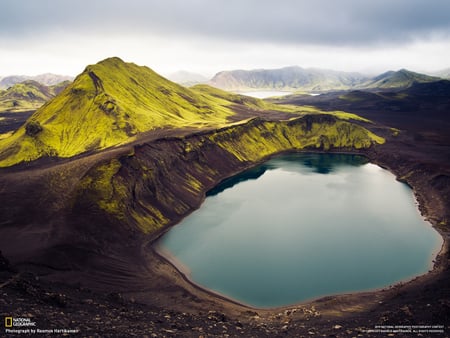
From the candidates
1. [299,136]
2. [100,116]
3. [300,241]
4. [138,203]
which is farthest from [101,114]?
[299,136]

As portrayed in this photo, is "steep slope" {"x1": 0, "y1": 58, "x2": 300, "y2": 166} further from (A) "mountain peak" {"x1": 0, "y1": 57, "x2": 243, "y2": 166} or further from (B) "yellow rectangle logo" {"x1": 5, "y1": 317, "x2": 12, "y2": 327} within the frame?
(B) "yellow rectangle logo" {"x1": 5, "y1": 317, "x2": 12, "y2": 327}

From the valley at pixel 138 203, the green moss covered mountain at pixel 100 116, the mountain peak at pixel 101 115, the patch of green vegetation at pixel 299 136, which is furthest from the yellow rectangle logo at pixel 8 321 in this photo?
the patch of green vegetation at pixel 299 136

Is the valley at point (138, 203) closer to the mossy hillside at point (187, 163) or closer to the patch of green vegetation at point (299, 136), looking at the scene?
the mossy hillside at point (187, 163)

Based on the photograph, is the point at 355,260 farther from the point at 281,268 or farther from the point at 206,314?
the point at 206,314

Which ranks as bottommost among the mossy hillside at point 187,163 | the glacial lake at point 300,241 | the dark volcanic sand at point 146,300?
the dark volcanic sand at point 146,300

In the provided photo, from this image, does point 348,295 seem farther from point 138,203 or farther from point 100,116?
point 100,116

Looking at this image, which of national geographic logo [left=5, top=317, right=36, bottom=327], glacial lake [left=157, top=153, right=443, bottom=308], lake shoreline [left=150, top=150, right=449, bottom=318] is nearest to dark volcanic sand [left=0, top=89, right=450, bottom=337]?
lake shoreline [left=150, top=150, right=449, bottom=318]
